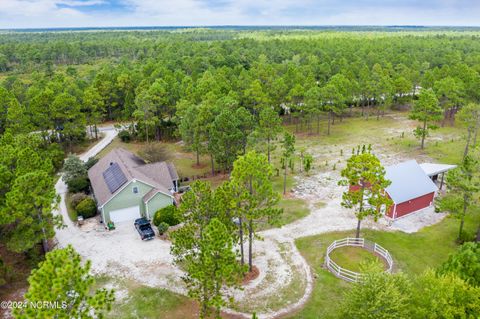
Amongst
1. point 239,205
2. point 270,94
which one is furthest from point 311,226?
point 270,94

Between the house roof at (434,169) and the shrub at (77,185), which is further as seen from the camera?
the shrub at (77,185)

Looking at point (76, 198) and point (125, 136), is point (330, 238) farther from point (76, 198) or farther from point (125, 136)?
point (125, 136)

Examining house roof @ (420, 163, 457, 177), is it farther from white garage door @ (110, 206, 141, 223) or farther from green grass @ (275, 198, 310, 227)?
white garage door @ (110, 206, 141, 223)

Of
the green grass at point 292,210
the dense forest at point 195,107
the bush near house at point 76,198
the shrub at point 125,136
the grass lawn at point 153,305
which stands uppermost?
the dense forest at point 195,107

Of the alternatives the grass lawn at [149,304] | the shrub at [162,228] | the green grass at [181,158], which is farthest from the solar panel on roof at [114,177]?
the grass lawn at [149,304]

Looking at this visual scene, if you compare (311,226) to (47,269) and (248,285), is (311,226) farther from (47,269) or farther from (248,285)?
(47,269)

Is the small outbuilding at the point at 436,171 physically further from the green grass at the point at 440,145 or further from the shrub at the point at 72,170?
the shrub at the point at 72,170
